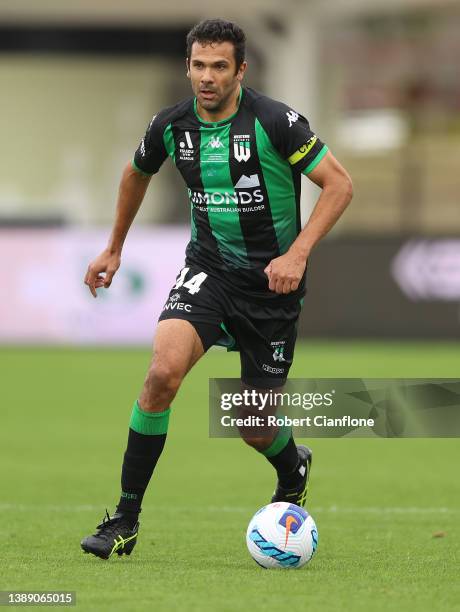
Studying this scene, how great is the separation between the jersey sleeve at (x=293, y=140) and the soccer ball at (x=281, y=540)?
1440 millimetres

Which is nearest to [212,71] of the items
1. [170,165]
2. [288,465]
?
[288,465]

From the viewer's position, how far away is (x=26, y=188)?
28266 mm

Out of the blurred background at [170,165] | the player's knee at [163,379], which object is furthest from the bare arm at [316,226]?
the blurred background at [170,165]

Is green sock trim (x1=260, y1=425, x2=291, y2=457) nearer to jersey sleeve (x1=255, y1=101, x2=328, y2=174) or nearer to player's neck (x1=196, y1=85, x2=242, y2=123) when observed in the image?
jersey sleeve (x1=255, y1=101, x2=328, y2=174)

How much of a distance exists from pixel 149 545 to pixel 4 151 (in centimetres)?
2289

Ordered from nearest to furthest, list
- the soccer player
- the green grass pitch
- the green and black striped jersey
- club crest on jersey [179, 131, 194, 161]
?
1. the green grass pitch
2. the soccer player
3. the green and black striped jersey
4. club crest on jersey [179, 131, 194, 161]

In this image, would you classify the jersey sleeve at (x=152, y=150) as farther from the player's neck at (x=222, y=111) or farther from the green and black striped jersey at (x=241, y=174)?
the player's neck at (x=222, y=111)

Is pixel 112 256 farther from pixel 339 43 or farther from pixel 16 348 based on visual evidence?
pixel 339 43

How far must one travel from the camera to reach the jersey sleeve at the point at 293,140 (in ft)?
20.3

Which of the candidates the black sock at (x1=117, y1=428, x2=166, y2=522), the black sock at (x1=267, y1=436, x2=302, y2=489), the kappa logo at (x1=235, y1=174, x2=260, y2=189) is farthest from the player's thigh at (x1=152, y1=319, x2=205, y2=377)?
the black sock at (x1=267, y1=436, x2=302, y2=489)

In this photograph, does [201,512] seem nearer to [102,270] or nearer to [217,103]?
[102,270]

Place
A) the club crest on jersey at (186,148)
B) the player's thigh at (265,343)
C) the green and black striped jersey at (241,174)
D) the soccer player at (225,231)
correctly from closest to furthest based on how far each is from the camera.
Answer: the soccer player at (225,231), the green and black striped jersey at (241,174), the club crest on jersey at (186,148), the player's thigh at (265,343)

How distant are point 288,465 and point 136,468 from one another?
0.95 m

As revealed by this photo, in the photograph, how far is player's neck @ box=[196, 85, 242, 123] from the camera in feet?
20.7
